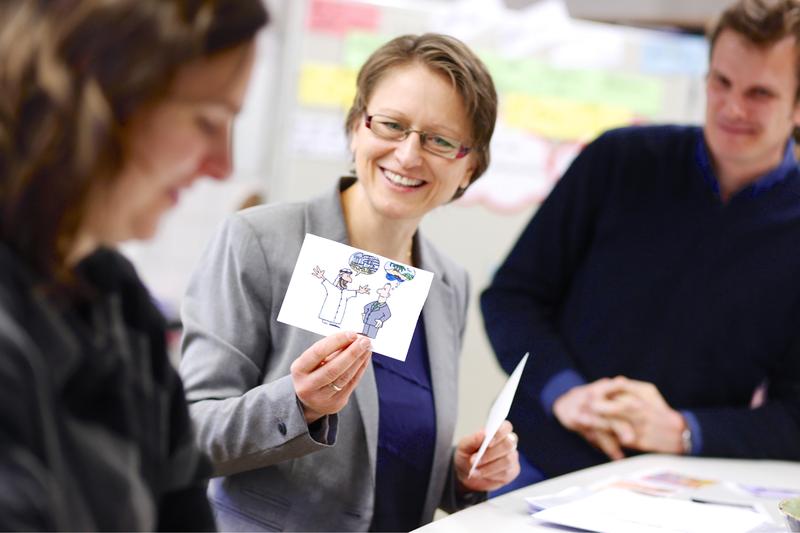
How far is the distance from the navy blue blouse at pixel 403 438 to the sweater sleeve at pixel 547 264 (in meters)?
0.54

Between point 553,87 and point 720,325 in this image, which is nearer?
point 720,325

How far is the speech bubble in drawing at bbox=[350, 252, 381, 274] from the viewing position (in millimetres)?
1409

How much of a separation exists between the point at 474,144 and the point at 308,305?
1.40 feet

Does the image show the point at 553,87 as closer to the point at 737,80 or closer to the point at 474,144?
the point at 737,80

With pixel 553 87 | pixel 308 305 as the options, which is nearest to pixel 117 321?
pixel 308 305

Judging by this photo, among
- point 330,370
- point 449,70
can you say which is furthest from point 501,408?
point 449,70

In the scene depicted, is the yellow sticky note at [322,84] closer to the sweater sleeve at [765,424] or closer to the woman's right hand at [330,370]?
the sweater sleeve at [765,424]

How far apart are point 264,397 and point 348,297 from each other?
0.63 ft

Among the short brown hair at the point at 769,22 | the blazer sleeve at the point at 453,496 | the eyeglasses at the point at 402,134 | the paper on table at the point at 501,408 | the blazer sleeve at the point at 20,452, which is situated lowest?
the blazer sleeve at the point at 453,496

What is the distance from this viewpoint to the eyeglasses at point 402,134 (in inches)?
60.9

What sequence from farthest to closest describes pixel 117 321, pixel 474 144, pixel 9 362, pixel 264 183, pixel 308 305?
pixel 264 183, pixel 474 144, pixel 308 305, pixel 117 321, pixel 9 362

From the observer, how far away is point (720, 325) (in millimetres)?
2125

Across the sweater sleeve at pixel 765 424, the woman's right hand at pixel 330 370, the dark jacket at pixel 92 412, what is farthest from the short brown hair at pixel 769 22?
the dark jacket at pixel 92 412

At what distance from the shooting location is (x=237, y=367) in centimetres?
148
